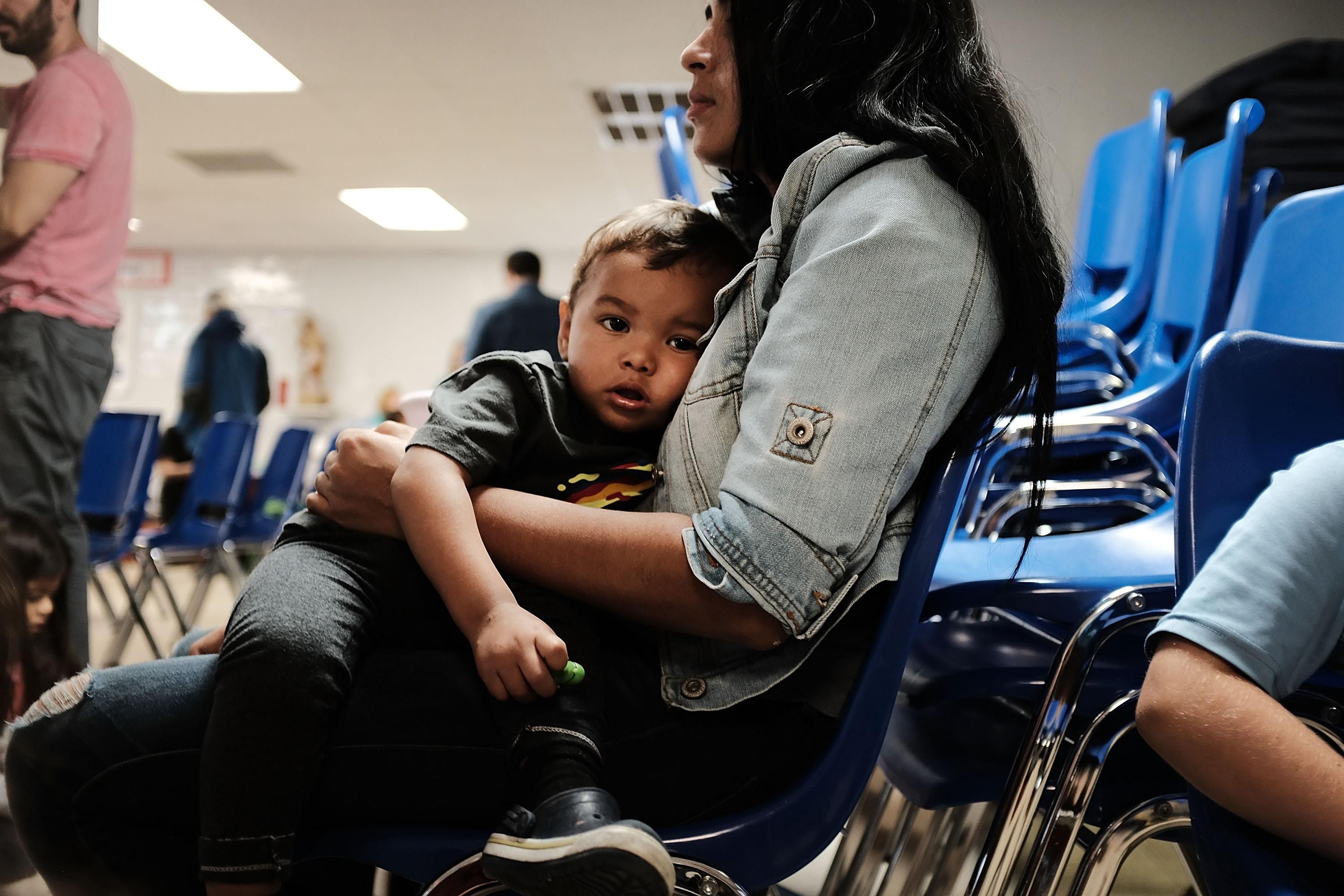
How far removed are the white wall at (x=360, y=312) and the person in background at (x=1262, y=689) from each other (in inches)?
126

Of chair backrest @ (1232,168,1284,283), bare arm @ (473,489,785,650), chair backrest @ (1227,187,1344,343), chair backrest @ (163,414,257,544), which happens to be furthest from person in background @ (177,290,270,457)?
chair backrest @ (1232,168,1284,283)

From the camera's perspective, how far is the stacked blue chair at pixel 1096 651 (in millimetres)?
725

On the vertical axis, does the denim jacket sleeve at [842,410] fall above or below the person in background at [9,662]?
above

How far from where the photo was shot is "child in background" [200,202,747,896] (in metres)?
0.59

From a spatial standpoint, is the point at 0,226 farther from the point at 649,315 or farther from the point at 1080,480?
the point at 1080,480

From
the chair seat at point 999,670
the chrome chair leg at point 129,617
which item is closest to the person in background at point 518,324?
the chrome chair leg at point 129,617

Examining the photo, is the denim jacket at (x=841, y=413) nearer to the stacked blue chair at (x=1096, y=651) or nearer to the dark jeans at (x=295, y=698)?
the dark jeans at (x=295, y=698)

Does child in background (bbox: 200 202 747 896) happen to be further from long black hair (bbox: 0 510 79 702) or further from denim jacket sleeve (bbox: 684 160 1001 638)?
long black hair (bbox: 0 510 79 702)

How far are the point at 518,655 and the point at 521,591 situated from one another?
98mm

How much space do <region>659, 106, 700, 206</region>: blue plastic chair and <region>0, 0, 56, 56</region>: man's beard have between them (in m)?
1.22

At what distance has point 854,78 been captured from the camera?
2.60ft

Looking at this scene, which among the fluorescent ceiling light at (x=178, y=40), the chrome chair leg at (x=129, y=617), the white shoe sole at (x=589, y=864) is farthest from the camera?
the chrome chair leg at (x=129, y=617)

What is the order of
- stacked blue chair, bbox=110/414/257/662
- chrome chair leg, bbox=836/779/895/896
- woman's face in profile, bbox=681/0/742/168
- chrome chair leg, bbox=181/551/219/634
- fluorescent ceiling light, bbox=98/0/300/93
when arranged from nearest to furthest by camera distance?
woman's face in profile, bbox=681/0/742/168, fluorescent ceiling light, bbox=98/0/300/93, chrome chair leg, bbox=836/779/895/896, stacked blue chair, bbox=110/414/257/662, chrome chair leg, bbox=181/551/219/634

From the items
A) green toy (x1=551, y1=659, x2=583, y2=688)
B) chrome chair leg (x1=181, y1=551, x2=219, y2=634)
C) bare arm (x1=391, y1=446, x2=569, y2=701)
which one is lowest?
chrome chair leg (x1=181, y1=551, x2=219, y2=634)
